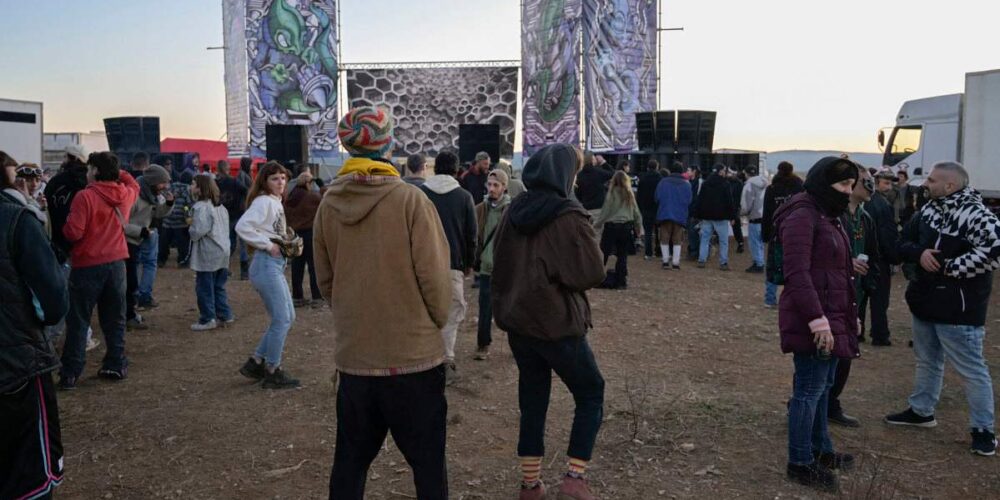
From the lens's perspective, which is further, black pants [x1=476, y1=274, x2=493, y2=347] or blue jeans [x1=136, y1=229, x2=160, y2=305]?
blue jeans [x1=136, y1=229, x2=160, y2=305]

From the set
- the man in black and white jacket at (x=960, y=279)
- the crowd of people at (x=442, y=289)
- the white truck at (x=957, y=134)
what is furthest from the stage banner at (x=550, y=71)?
the man in black and white jacket at (x=960, y=279)

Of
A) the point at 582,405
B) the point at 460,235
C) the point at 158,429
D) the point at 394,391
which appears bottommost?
the point at 158,429

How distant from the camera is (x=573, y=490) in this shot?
142 inches

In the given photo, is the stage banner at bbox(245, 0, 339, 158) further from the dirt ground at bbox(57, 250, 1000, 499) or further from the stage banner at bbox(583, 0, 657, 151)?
the dirt ground at bbox(57, 250, 1000, 499)

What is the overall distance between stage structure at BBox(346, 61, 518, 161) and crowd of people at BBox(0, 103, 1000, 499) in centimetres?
1804

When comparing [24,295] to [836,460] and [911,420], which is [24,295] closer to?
[836,460]

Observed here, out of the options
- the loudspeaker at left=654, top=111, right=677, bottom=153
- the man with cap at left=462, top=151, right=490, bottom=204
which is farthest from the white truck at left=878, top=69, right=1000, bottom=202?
the man with cap at left=462, top=151, right=490, bottom=204

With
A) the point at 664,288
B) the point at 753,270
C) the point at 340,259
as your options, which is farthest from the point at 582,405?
the point at 753,270

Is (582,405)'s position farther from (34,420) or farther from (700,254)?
(700,254)

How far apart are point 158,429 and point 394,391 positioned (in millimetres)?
2896

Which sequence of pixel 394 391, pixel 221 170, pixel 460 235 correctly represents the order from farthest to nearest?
1. pixel 221 170
2. pixel 460 235
3. pixel 394 391

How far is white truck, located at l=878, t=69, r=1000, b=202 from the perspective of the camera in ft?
44.8

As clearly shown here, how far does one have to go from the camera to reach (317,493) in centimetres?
394

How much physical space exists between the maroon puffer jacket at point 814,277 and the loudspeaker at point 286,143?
12451mm
